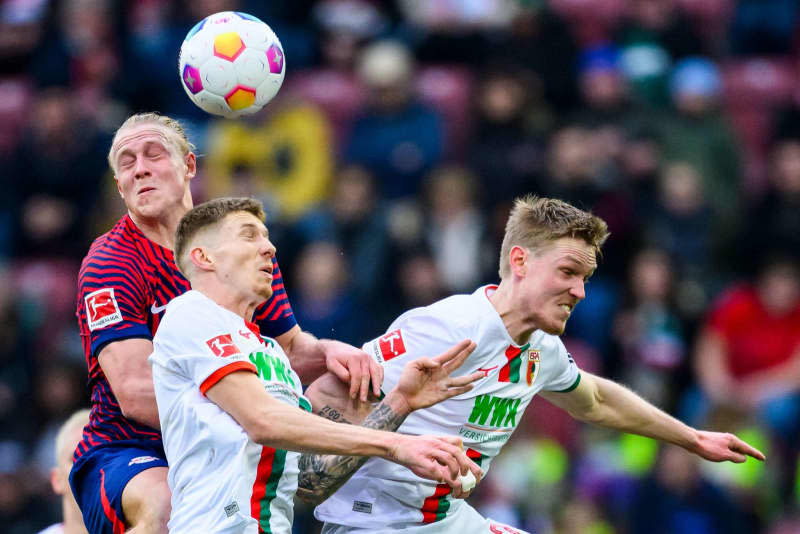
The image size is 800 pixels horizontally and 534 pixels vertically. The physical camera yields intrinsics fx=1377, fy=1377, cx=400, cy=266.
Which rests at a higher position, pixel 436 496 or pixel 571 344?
pixel 436 496

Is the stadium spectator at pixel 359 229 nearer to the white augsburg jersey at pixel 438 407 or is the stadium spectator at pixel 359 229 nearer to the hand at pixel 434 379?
the white augsburg jersey at pixel 438 407

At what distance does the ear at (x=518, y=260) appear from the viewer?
6270mm

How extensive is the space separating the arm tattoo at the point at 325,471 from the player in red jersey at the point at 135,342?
1.04 ft

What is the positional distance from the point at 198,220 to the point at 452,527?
1.85m

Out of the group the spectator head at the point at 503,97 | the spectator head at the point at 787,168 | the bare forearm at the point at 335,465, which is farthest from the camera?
the spectator head at the point at 503,97

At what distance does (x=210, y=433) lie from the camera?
5.32m

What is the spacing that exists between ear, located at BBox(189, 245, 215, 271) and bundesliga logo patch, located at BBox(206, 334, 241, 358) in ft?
1.17

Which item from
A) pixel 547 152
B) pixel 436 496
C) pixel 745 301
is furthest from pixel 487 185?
pixel 436 496

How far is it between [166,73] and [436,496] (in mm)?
8537

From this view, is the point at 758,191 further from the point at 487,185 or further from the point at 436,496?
the point at 436,496

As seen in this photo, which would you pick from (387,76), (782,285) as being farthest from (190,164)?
(387,76)

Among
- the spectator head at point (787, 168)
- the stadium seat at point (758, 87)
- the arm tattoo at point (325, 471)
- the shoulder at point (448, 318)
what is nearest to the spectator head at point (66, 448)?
the arm tattoo at point (325, 471)

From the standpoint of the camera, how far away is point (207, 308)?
5.49m

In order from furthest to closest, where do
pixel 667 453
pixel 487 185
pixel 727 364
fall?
pixel 487 185 < pixel 727 364 < pixel 667 453
